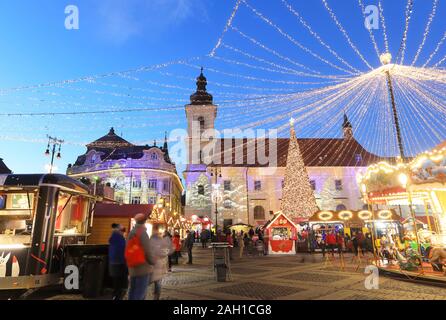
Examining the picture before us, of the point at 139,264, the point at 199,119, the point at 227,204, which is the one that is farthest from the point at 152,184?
the point at 139,264

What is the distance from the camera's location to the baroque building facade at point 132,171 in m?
42.2

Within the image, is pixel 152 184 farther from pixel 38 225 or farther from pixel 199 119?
pixel 38 225

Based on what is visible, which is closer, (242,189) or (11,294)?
(11,294)

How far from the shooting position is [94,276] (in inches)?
289

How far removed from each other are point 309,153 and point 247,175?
11.6m

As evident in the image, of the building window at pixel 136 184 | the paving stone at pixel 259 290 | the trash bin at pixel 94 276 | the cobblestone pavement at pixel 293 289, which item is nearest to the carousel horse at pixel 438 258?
the cobblestone pavement at pixel 293 289

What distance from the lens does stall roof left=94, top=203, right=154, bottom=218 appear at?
14.6 m

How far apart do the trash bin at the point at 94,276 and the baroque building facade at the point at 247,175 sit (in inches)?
1366
